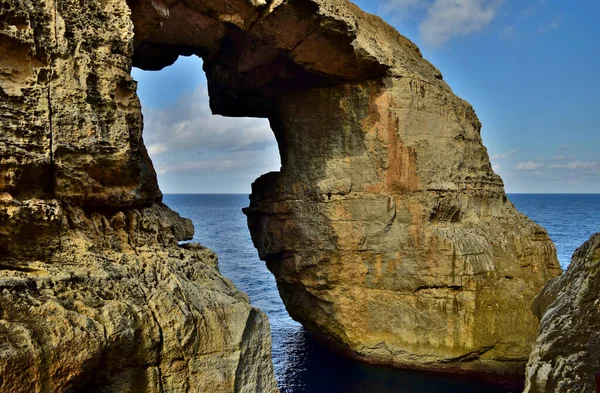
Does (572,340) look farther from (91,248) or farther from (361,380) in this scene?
(361,380)

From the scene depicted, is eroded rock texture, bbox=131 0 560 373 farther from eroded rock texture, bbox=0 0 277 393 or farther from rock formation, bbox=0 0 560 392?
eroded rock texture, bbox=0 0 277 393

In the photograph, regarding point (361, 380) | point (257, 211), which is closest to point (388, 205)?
point (257, 211)

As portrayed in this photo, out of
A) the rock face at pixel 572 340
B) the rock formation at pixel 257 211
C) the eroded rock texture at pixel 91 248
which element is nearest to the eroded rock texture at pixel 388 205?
the rock formation at pixel 257 211

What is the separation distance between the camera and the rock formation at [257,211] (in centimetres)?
739

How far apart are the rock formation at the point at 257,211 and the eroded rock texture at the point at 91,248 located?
0.10 feet

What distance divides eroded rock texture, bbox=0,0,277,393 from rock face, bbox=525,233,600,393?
17.9 ft

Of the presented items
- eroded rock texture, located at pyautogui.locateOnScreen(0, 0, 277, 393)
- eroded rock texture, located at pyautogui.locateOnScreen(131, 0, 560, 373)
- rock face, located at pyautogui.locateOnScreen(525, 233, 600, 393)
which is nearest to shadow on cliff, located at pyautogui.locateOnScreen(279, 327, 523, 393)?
eroded rock texture, located at pyautogui.locateOnScreen(131, 0, 560, 373)

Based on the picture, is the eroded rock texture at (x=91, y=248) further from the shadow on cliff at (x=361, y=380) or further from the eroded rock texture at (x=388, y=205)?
the shadow on cliff at (x=361, y=380)

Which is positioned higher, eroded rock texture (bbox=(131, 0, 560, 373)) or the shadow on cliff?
eroded rock texture (bbox=(131, 0, 560, 373))

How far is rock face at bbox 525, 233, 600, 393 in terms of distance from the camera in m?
2.91

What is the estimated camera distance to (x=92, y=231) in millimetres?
8453

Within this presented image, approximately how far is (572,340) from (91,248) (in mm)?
7072

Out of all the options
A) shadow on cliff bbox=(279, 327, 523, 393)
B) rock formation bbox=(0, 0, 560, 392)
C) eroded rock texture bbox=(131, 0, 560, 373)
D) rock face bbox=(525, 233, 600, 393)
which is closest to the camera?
rock face bbox=(525, 233, 600, 393)

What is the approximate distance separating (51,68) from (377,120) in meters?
10.3
